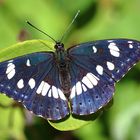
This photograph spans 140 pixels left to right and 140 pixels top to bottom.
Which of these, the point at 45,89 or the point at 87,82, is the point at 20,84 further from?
the point at 87,82

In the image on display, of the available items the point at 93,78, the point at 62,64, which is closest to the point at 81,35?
the point at 62,64

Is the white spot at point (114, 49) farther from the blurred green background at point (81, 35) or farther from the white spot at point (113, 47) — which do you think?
the blurred green background at point (81, 35)

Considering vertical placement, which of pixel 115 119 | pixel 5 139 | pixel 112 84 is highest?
pixel 112 84

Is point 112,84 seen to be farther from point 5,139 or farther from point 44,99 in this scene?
point 5,139

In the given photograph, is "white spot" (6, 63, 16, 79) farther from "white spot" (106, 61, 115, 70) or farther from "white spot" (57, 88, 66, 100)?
"white spot" (106, 61, 115, 70)

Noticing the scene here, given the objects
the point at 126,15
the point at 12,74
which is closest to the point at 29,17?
the point at 126,15

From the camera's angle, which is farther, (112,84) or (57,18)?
(57,18)

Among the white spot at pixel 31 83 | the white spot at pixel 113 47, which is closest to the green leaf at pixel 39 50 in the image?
the white spot at pixel 31 83
